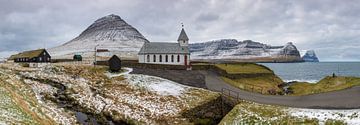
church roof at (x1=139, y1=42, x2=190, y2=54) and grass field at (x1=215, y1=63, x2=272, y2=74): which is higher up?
church roof at (x1=139, y1=42, x2=190, y2=54)

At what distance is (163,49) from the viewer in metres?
74.5

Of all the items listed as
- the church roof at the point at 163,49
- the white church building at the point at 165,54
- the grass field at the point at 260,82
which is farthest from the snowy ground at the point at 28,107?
the church roof at the point at 163,49

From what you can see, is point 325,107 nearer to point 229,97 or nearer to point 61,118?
point 229,97

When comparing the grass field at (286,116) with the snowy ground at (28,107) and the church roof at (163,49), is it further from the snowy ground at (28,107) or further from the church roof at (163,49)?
the church roof at (163,49)

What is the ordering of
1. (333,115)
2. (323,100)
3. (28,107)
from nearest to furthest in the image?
(333,115)
(28,107)
(323,100)

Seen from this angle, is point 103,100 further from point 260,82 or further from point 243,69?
point 243,69

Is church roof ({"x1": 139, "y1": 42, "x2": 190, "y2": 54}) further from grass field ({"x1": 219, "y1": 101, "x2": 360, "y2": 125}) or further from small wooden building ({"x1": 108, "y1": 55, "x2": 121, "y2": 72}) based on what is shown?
grass field ({"x1": 219, "y1": 101, "x2": 360, "y2": 125})

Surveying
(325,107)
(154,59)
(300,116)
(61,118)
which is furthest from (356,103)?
(154,59)

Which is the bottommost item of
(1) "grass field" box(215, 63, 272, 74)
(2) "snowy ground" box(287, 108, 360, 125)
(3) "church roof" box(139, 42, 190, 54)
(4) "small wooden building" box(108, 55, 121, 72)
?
(2) "snowy ground" box(287, 108, 360, 125)

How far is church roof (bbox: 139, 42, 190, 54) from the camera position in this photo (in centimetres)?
7412

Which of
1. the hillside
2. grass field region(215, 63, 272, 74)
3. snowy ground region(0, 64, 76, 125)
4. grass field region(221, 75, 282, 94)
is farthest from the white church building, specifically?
snowy ground region(0, 64, 76, 125)

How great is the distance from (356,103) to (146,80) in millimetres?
26529

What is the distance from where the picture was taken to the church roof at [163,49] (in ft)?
243

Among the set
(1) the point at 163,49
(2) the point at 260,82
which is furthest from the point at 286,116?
(1) the point at 163,49
